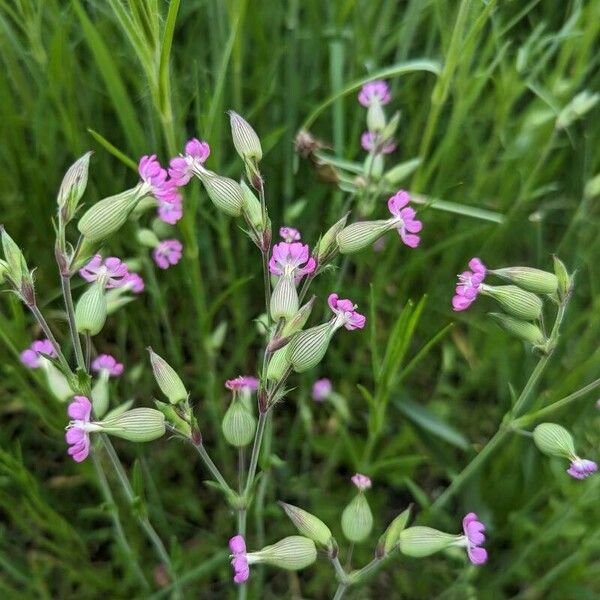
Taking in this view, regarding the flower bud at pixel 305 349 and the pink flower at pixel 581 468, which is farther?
the pink flower at pixel 581 468

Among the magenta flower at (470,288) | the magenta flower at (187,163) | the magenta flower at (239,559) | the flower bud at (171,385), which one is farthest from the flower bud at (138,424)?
the magenta flower at (470,288)

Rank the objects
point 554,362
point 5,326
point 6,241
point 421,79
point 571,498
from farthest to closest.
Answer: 1. point 421,79
2. point 554,362
3. point 571,498
4. point 5,326
5. point 6,241

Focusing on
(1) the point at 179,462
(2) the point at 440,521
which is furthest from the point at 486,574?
(1) the point at 179,462

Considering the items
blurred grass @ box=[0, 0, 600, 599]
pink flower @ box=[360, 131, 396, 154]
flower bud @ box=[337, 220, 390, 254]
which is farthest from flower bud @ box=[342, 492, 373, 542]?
pink flower @ box=[360, 131, 396, 154]

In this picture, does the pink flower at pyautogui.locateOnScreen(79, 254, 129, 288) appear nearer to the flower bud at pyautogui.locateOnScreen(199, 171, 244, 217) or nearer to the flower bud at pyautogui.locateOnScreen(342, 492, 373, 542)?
the flower bud at pyautogui.locateOnScreen(199, 171, 244, 217)

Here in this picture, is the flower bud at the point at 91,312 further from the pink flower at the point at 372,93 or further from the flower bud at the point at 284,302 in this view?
the pink flower at the point at 372,93

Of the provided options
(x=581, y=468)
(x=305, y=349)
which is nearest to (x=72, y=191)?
A: (x=305, y=349)

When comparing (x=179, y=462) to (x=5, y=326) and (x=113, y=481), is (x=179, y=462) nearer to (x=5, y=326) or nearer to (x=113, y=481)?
(x=113, y=481)

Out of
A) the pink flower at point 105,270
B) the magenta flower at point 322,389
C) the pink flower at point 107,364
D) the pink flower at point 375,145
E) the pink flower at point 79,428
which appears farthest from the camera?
the magenta flower at point 322,389
